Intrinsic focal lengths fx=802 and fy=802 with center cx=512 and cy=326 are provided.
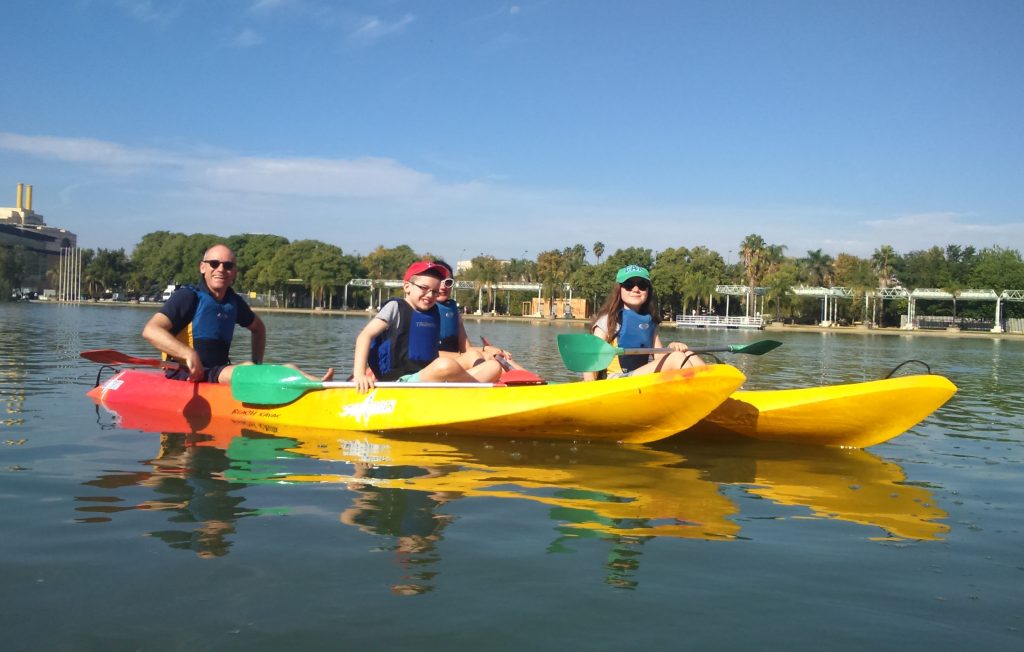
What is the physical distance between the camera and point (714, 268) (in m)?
73.3

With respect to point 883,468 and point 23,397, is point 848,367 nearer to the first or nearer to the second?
point 883,468

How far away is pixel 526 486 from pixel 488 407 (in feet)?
4.26

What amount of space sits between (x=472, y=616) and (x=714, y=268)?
73047mm

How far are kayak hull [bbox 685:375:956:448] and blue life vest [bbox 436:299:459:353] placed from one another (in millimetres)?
2338

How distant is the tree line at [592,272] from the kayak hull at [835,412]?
203 feet

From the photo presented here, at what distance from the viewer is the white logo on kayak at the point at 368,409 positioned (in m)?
6.68

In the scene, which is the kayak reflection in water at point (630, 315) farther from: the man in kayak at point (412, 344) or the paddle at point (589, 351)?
the man in kayak at point (412, 344)

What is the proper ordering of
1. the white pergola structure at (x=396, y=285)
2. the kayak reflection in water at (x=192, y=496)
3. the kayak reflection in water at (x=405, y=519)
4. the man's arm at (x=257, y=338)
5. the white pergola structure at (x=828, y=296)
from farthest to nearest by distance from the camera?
the white pergola structure at (x=396, y=285) → the white pergola structure at (x=828, y=296) → the man's arm at (x=257, y=338) → the kayak reflection in water at (x=192, y=496) → the kayak reflection in water at (x=405, y=519)

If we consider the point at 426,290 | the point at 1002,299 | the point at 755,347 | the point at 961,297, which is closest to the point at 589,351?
the point at 755,347

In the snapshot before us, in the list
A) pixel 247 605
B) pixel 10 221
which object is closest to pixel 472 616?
pixel 247 605

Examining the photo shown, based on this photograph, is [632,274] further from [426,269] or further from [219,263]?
[219,263]

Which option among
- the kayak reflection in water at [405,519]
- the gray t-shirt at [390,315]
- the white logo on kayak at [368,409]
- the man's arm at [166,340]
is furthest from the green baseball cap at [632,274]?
the man's arm at [166,340]

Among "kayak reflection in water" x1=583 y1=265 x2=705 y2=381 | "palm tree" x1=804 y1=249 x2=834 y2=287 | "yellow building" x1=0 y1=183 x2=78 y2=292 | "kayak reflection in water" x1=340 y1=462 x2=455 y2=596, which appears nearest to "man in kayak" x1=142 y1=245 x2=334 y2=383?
"kayak reflection in water" x1=340 y1=462 x2=455 y2=596

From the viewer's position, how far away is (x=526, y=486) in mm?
5117
